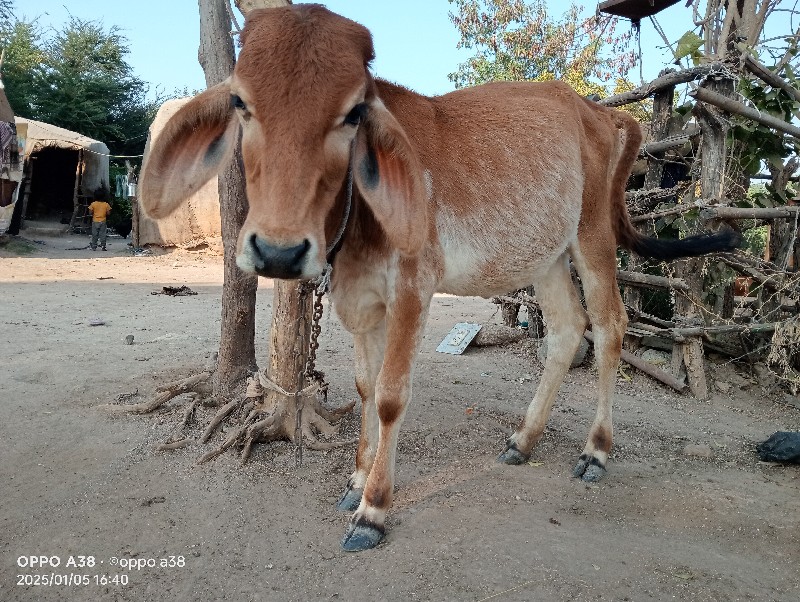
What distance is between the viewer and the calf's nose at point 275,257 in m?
1.93

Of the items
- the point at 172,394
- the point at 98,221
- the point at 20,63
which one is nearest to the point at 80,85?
the point at 20,63

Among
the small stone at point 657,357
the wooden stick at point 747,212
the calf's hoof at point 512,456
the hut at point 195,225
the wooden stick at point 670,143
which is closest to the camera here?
the calf's hoof at point 512,456

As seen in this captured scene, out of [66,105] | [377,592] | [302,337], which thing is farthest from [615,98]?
[66,105]

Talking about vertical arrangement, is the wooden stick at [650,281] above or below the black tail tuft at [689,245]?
below

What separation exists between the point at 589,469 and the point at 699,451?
2.82 ft

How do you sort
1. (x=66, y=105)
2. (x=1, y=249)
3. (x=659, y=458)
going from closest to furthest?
(x=659, y=458), (x=1, y=249), (x=66, y=105)

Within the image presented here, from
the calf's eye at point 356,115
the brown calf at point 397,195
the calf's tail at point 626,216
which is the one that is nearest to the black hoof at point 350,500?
the brown calf at point 397,195

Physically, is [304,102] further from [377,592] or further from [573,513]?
[573,513]

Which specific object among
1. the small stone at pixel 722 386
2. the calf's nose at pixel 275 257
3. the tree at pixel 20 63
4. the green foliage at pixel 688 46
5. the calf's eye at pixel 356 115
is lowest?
the small stone at pixel 722 386

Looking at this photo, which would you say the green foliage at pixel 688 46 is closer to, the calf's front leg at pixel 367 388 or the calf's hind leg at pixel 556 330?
the calf's hind leg at pixel 556 330

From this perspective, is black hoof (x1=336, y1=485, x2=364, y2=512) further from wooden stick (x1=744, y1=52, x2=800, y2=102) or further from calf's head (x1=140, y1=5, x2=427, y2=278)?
wooden stick (x1=744, y1=52, x2=800, y2=102)

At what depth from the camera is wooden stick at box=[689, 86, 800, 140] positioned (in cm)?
439

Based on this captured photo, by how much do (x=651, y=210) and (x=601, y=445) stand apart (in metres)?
2.83

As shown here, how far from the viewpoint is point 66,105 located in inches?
882
